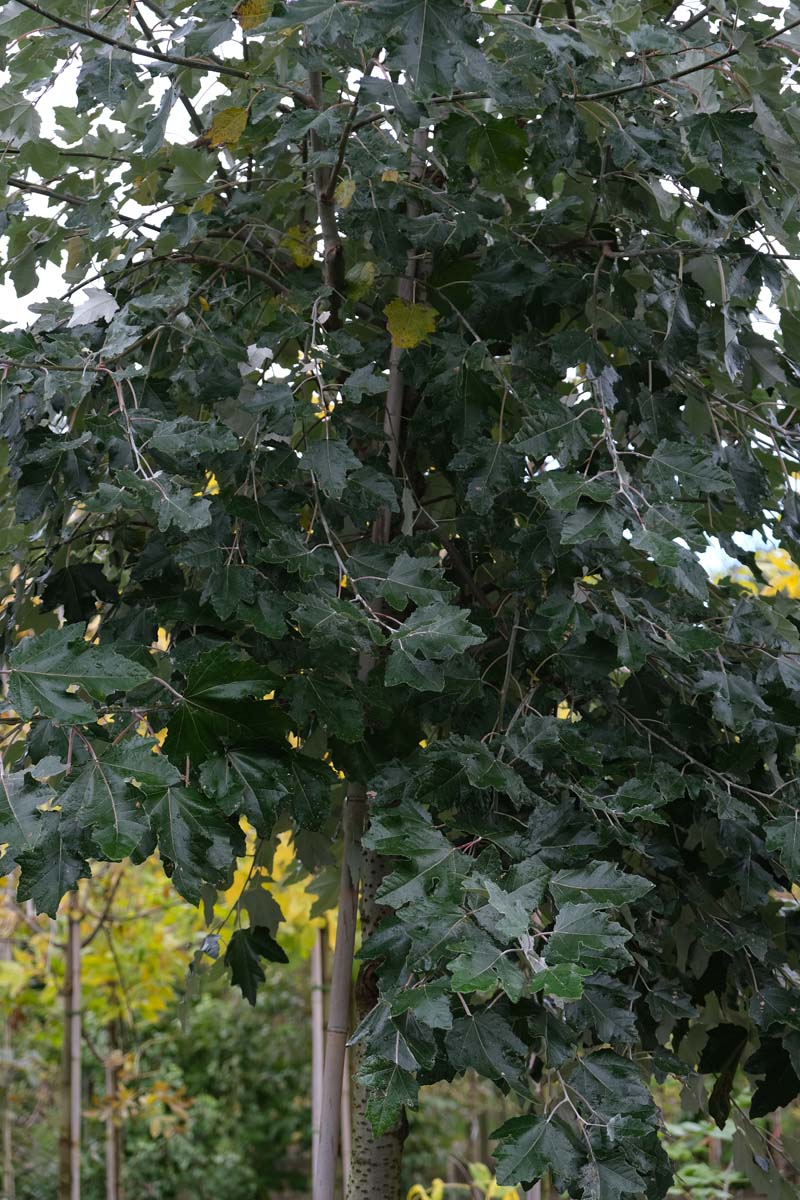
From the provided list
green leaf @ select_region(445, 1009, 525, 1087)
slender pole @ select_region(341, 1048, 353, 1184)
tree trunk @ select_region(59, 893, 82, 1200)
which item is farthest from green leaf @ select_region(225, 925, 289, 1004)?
tree trunk @ select_region(59, 893, 82, 1200)

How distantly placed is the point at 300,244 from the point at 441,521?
0.35 meters

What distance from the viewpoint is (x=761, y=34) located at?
1106mm

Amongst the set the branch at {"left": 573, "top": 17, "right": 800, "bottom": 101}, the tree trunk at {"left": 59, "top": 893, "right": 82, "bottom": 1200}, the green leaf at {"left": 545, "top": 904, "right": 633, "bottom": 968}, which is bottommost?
the tree trunk at {"left": 59, "top": 893, "right": 82, "bottom": 1200}

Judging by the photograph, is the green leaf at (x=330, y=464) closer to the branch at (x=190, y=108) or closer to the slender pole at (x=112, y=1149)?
the branch at (x=190, y=108)

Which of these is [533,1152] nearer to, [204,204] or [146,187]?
[204,204]

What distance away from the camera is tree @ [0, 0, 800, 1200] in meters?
0.89

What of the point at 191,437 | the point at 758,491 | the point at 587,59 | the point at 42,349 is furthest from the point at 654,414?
the point at 42,349

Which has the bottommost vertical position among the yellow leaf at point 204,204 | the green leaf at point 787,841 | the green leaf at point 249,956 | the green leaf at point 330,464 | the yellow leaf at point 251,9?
the green leaf at point 249,956

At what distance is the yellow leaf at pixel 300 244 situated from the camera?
1.31 m

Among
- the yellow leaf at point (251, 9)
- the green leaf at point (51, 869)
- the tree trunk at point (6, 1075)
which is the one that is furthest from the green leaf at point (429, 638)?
the tree trunk at point (6, 1075)

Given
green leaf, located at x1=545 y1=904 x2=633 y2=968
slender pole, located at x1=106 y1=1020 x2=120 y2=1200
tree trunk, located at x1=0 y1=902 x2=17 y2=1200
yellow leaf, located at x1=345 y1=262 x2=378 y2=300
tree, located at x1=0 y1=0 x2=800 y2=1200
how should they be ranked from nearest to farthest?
1. green leaf, located at x1=545 y1=904 x2=633 y2=968
2. tree, located at x1=0 y1=0 x2=800 y2=1200
3. yellow leaf, located at x1=345 y1=262 x2=378 y2=300
4. slender pole, located at x1=106 y1=1020 x2=120 y2=1200
5. tree trunk, located at x1=0 y1=902 x2=17 y2=1200

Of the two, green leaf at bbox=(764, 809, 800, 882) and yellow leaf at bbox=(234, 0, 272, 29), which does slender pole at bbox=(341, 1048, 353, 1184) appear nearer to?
green leaf at bbox=(764, 809, 800, 882)

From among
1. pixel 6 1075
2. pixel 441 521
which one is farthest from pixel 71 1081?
pixel 441 521

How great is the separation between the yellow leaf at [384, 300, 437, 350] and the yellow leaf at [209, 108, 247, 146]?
0.73 ft
